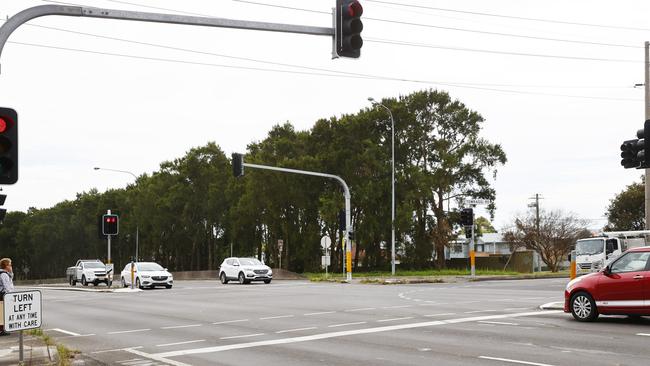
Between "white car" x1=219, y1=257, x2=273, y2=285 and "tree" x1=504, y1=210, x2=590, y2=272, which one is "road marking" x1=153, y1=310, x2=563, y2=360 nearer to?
"white car" x1=219, y1=257, x2=273, y2=285

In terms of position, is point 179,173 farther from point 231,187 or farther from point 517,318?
point 517,318

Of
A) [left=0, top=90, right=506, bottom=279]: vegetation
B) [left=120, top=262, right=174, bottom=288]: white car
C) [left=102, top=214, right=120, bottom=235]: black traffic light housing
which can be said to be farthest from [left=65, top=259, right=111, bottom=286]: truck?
[left=0, top=90, right=506, bottom=279]: vegetation

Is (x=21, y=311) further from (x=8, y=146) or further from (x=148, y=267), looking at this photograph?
(x=148, y=267)

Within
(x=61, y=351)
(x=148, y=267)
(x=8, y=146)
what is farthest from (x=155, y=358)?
(x=148, y=267)

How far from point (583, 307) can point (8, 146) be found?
1170 cm

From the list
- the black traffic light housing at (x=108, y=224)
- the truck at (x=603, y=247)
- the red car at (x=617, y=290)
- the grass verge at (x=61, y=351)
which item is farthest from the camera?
the truck at (x=603, y=247)

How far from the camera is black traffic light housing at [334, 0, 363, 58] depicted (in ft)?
39.5

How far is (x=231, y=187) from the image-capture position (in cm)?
6988

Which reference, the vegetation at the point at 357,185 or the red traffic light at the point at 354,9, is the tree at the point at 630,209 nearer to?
the vegetation at the point at 357,185

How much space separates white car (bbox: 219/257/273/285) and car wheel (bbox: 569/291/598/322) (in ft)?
90.2

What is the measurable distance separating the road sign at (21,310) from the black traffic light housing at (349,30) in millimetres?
6032

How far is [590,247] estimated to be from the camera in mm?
41781

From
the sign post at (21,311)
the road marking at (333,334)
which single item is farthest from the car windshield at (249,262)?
the sign post at (21,311)

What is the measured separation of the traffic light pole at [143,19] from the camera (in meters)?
10.2
